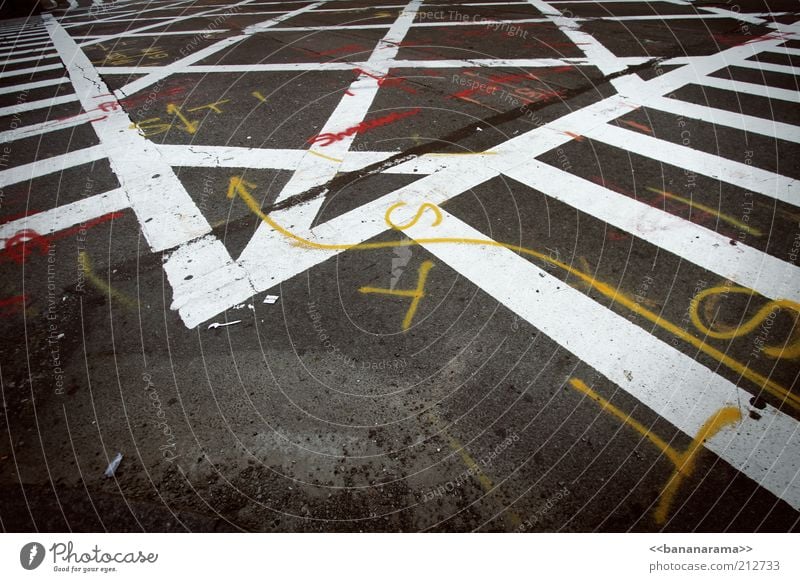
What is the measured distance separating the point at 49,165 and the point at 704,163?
779 cm

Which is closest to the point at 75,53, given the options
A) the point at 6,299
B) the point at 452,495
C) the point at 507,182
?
the point at 6,299

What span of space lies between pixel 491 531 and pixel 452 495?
24cm

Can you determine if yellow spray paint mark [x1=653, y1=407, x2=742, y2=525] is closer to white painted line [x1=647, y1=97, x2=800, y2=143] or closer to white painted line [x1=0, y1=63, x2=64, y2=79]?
white painted line [x1=647, y1=97, x2=800, y2=143]

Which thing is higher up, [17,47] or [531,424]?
[17,47]

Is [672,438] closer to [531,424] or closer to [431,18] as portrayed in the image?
[531,424]

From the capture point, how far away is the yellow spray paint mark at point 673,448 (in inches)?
81.9

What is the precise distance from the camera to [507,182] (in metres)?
4.32

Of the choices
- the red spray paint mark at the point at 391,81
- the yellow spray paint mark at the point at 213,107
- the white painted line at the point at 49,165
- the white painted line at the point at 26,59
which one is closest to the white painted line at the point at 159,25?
the white painted line at the point at 26,59

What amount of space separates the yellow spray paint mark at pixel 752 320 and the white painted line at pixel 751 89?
14.7 feet

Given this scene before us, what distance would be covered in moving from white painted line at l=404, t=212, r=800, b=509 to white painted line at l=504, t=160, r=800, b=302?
3.29 feet

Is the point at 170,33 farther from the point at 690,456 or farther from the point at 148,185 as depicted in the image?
the point at 690,456

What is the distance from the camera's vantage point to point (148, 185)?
15.5 ft

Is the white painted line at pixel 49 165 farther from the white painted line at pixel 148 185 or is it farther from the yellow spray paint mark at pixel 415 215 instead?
the yellow spray paint mark at pixel 415 215

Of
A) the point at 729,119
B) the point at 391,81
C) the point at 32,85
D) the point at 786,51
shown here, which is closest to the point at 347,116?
the point at 391,81
